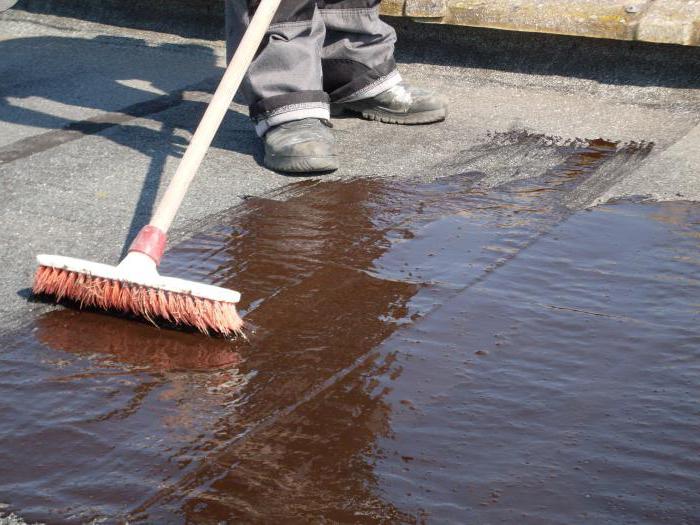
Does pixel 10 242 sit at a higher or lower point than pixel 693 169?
lower

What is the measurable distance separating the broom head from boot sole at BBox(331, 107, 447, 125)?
176cm

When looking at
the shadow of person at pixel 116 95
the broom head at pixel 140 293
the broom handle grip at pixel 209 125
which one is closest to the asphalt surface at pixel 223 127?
the shadow of person at pixel 116 95

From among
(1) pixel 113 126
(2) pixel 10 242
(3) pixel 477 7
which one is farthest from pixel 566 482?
(3) pixel 477 7

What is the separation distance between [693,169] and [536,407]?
5.15 ft

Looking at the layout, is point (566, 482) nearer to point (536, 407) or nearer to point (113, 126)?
point (536, 407)

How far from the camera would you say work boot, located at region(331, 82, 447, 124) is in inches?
150

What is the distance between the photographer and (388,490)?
1.70 metres

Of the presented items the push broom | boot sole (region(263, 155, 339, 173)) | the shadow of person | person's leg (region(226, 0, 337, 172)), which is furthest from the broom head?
Answer: person's leg (region(226, 0, 337, 172))

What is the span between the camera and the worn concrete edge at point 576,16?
12.7 feet

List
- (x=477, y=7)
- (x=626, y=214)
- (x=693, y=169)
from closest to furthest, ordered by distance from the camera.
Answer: (x=626, y=214)
(x=693, y=169)
(x=477, y=7)

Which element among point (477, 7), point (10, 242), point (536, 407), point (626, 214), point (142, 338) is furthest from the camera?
point (477, 7)

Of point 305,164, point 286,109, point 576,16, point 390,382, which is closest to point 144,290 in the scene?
point 390,382

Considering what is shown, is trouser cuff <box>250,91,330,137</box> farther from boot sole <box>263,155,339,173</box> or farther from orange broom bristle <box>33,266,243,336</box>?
orange broom bristle <box>33,266,243,336</box>

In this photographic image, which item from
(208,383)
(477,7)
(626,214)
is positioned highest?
(477,7)
